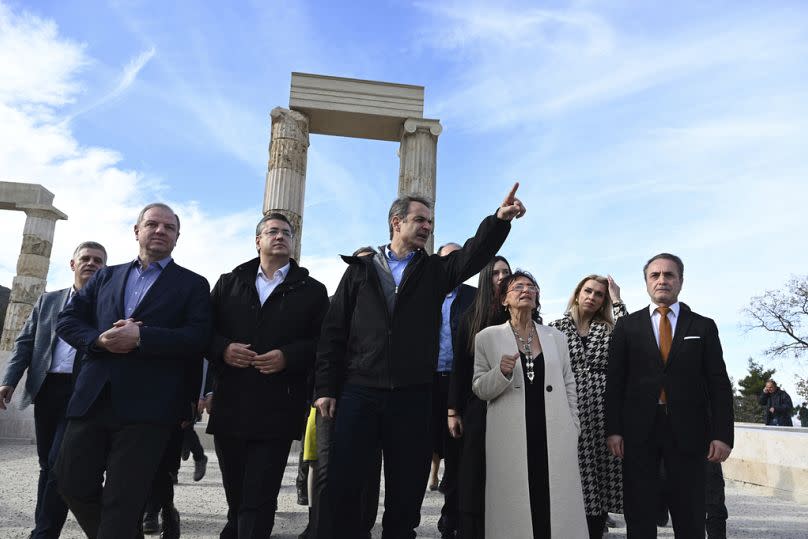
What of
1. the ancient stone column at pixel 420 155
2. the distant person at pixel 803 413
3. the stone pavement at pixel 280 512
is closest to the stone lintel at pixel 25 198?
the ancient stone column at pixel 420 155

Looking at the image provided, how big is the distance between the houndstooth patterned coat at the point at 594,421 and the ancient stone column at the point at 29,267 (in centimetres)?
1873

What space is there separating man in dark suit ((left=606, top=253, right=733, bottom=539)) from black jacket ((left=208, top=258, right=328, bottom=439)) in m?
1.79

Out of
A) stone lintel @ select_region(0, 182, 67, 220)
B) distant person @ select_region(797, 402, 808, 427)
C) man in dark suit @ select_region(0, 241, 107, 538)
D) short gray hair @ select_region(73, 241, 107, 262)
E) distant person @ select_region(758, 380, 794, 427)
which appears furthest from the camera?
distant person @ select_region(797, 402, 808, 427)

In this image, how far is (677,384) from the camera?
10.9ft

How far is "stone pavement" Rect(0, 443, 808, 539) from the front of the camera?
14.6 feet

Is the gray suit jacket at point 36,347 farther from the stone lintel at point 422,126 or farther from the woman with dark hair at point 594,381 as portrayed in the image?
the stone lintel at point 422,126

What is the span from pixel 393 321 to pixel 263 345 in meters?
0.77

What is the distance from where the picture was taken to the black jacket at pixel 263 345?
314cm

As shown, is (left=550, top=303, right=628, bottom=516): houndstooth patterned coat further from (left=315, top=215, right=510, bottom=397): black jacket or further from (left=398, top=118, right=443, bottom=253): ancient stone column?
(left=398, top=118, right=443, bottom=253): ancient stone column

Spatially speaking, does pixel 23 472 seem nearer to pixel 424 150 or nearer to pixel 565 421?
pixel 565 421

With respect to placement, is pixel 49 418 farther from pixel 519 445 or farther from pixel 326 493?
pixel 519 445

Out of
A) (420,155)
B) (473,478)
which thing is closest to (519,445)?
(473,478)

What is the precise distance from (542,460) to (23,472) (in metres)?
6.66

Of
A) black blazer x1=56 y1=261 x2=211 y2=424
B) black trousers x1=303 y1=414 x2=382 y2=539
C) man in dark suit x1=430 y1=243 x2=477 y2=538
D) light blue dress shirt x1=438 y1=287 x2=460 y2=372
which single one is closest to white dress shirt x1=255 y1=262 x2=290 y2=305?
black blazer x1=56 y1=261 x2=211 y2=424
